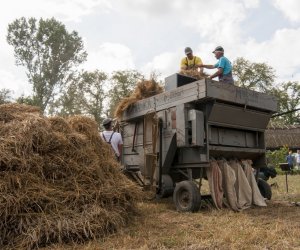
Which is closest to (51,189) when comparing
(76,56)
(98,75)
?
(76,56)

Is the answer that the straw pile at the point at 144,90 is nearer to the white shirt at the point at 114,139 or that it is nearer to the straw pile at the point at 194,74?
the straw pile at the point at 194,74

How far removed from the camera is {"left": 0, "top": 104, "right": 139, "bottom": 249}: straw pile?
150 inches

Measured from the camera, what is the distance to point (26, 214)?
3.87 m

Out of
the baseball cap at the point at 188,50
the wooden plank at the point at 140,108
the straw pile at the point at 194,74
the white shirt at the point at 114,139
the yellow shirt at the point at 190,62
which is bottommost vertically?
the white shirt at the point at 114,139

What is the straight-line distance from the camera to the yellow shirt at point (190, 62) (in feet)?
26.0

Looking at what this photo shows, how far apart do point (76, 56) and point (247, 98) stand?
2957 cm

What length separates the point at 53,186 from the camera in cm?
429

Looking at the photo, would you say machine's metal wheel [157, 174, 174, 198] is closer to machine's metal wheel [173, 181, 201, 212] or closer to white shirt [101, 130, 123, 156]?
machine's metal wheel [173, 181, 201, 212]

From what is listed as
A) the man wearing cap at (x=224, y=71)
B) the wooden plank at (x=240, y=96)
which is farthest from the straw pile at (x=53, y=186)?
the man wearing cap at (x=224, y=71)

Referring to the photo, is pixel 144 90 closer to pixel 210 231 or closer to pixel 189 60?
pixel 189 60

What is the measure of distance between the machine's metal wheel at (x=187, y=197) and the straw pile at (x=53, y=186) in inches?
46.1

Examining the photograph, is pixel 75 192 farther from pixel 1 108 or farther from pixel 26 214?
pixel 1 108

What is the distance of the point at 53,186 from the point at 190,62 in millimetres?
4722

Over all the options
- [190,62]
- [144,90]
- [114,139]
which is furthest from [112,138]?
[190,62]
